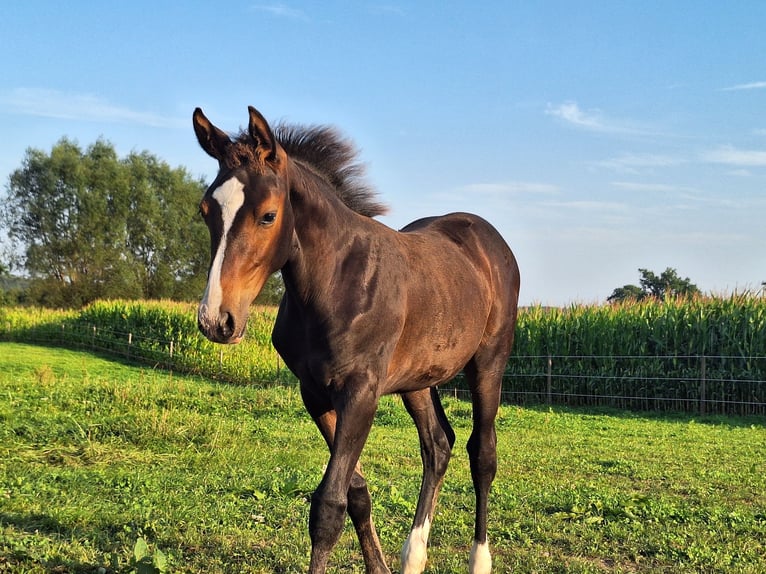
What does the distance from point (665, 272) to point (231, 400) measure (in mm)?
34887

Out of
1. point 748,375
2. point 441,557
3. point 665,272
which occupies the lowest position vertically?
point 441,557

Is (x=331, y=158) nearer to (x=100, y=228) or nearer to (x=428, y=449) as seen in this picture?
(x=428, y=449)

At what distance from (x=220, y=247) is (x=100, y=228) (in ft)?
159

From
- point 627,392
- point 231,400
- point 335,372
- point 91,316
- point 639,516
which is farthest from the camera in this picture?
point 91,316

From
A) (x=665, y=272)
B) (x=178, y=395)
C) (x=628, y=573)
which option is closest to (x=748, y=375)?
(x=178, y=395)

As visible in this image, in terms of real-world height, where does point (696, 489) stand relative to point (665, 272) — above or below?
below

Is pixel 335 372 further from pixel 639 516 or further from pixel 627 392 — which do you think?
pixel 627 392

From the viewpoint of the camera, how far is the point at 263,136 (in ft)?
9.95

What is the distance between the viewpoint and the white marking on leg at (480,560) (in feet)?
13.7

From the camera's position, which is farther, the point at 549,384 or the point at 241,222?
the point at 549,384

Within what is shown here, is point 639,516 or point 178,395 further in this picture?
point 178,395

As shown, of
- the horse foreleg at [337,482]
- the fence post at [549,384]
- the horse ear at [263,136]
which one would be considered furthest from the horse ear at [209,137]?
the fence post at [549,384]

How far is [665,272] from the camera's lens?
41812mm

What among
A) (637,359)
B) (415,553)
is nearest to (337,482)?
(415,553)
